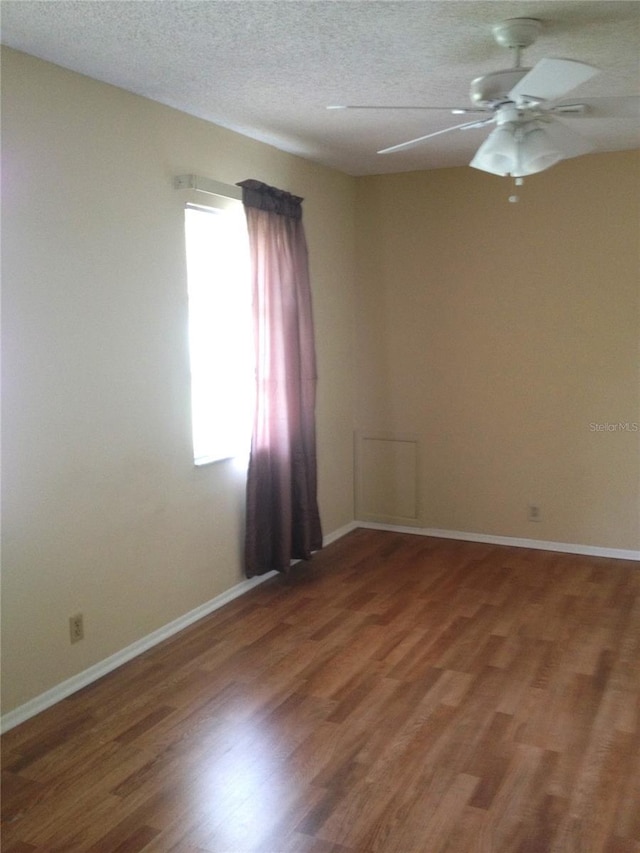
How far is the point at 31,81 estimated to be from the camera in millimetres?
2789

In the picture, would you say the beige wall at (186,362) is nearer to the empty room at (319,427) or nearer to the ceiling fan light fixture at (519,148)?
the empty room at (319,427)

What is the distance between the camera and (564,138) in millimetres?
2641

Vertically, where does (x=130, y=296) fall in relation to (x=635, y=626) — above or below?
above

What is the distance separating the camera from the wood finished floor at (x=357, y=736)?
2256mm

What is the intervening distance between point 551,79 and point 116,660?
2.90 meters

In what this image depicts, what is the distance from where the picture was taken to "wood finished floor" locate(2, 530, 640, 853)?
226 cm

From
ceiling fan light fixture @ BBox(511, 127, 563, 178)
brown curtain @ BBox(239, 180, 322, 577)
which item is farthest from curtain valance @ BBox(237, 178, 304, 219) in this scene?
ceiling fan light fixture @ BBox(511, 127, 563, 178)

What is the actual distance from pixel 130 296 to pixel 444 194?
261 cm

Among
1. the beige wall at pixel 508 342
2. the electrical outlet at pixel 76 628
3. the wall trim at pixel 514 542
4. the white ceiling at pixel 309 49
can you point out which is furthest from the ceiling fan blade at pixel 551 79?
the wall trim at pixel 514 542

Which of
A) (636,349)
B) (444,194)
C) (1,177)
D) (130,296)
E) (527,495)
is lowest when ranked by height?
(527,495)

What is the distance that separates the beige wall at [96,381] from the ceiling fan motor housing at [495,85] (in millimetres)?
1574

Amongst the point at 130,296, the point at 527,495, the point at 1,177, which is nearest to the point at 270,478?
the point at 130,296

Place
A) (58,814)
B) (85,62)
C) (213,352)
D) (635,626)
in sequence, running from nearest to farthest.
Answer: (58,814)
(85,62)
(635,626)
(213,352)

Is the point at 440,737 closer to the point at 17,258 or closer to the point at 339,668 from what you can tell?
the point at 339,668
